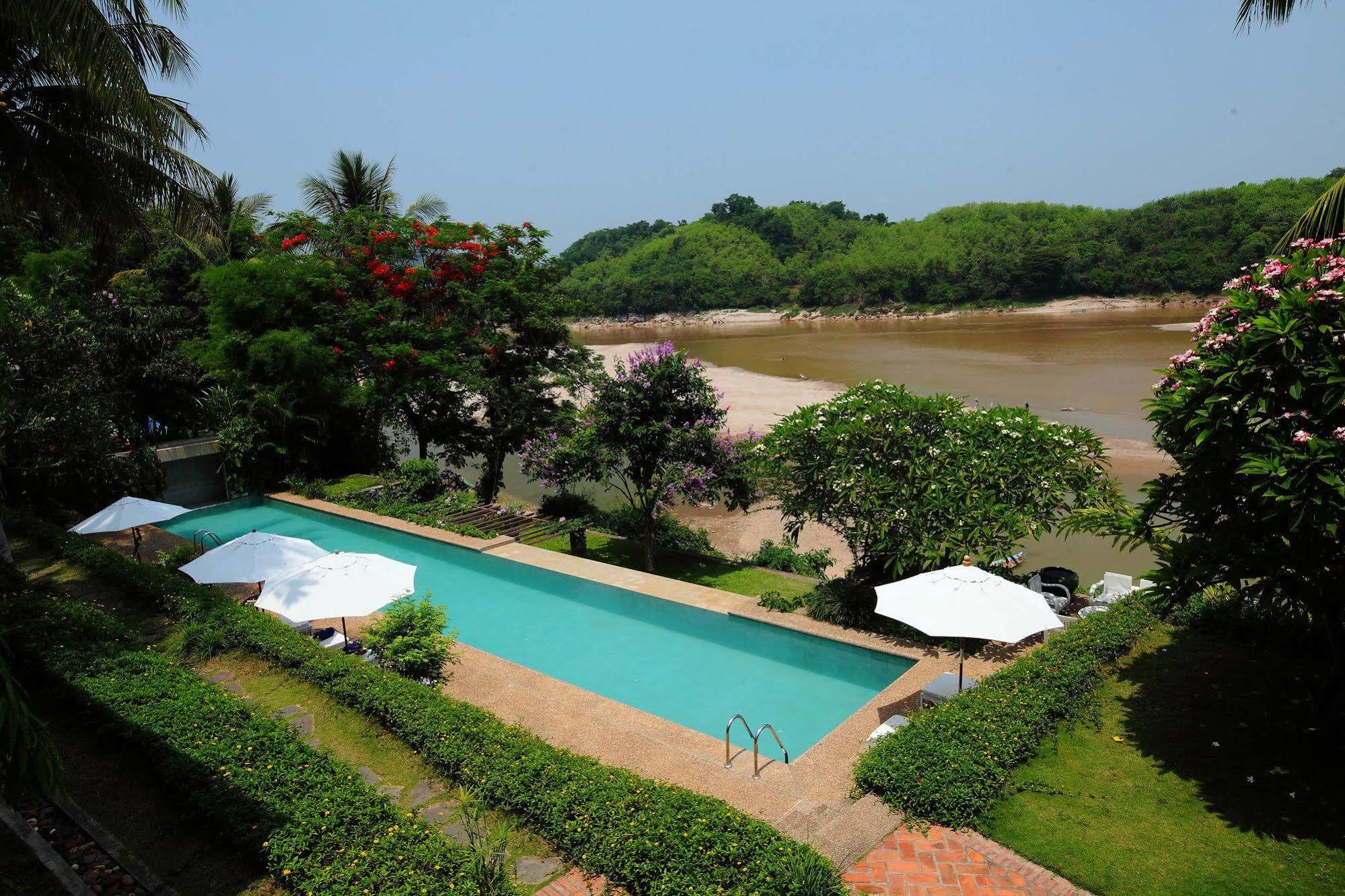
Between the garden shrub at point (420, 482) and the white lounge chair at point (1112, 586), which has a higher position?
the garden shrub at point (420, 482)

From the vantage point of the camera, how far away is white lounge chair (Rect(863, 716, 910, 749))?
766cm

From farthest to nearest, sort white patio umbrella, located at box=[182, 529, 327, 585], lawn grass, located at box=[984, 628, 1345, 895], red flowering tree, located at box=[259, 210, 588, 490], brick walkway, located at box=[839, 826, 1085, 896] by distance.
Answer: red flowering tree, located at box=[259, 210, 588, 490]
white patio umbrella, located at box=[182, 529, 327, 585]
lawn grass, located at box=[984, 628, 1345, 895]
brick walkway, located at box=[839, 826, 1085, 896]

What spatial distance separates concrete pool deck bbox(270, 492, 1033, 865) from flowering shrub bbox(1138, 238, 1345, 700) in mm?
2993

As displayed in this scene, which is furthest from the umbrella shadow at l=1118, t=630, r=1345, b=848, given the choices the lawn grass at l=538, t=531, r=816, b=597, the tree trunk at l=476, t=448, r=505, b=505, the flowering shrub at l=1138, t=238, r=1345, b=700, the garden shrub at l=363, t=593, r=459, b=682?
the tree trunk at l=476, t=448, r=505, b=505

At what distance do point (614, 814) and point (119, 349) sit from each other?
63.2 ft

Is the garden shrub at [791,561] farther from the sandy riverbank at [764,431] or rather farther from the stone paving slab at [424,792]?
the stone paving slab at [424,792]

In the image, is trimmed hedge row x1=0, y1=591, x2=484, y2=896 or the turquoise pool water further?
the turquoise pool water

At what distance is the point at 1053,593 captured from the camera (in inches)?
512

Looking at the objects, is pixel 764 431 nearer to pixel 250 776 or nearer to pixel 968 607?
pixel 968 607

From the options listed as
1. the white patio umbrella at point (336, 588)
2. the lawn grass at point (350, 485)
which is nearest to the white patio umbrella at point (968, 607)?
the white patio umbrella at point (336, 588)

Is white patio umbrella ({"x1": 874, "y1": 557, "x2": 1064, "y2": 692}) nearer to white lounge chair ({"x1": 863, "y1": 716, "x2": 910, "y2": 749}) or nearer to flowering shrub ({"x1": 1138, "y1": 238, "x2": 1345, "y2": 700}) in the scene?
white lounge chair ({"x1": 863, "y1": 716, "x2": 910, "y2": 749})

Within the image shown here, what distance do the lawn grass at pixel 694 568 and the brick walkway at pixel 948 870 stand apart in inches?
314

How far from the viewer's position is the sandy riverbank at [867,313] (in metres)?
89.1

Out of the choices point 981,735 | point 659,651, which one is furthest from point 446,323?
point 981,735
